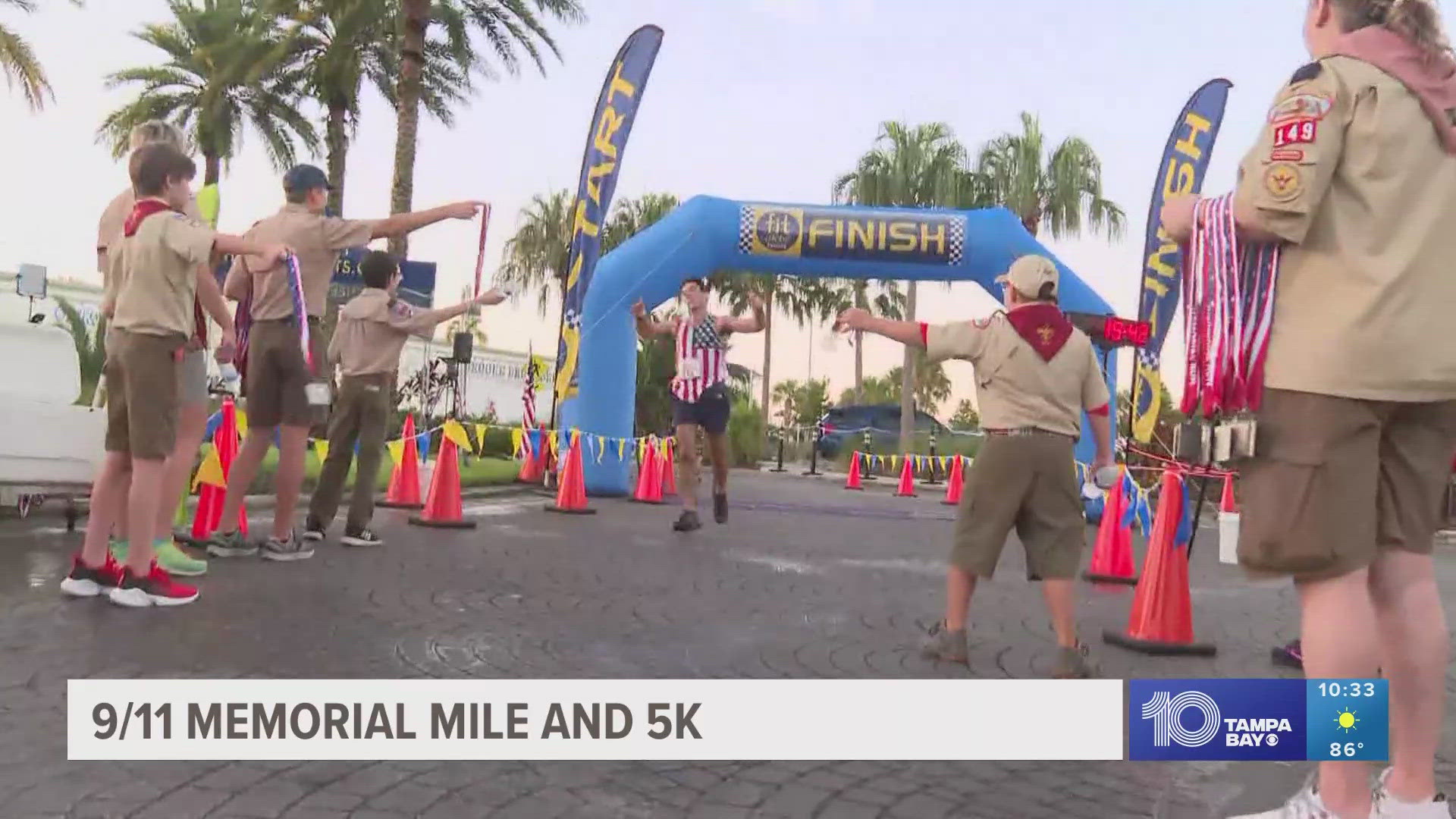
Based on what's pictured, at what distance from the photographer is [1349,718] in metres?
2.15

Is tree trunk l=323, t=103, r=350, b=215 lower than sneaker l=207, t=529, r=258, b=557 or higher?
higher

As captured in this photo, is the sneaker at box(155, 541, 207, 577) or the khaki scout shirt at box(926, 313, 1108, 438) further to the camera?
the sneaker at box(155, 541, 207, 577)

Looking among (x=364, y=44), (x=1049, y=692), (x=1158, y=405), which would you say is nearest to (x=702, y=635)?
(x=1049, y=692)

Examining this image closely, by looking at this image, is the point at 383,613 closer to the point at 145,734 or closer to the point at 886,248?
the point at 145,734

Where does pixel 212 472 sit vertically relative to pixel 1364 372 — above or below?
below

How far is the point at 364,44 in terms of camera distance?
893 inches

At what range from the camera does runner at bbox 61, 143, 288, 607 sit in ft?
13.8

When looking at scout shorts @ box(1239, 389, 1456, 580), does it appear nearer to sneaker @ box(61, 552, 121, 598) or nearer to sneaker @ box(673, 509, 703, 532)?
sneaker @ box(61, 552, 121, 598)

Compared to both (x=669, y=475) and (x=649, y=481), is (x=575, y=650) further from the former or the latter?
(x=669, y=475)

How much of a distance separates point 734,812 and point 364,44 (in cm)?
2335

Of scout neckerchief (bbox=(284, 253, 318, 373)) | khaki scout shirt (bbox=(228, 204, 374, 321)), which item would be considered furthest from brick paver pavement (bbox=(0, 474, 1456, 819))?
khaki scout shirt (bbox=(228, 204, 374, 321))

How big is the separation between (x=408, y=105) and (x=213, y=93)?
9.05 metres

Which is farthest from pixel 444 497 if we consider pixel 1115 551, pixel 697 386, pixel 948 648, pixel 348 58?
pixel 348 58

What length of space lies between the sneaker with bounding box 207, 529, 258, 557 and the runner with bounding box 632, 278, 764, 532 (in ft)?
11.4
